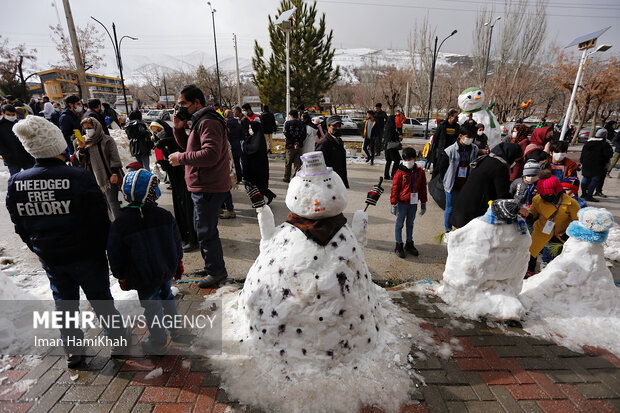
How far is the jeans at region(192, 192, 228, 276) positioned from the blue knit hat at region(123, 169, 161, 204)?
119 centimetres

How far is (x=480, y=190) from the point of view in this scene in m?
4.00

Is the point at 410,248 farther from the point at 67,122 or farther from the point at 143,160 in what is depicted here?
the point at 67,122

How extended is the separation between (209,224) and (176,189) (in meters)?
1.24

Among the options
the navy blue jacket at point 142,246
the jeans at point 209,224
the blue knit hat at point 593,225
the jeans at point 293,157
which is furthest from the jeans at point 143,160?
the blue knit hat at point 593,225

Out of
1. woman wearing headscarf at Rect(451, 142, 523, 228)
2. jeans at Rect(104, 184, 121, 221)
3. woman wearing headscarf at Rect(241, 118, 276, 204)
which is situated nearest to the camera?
woman wearing headscarf at Rect(451, 142, 523, 228)

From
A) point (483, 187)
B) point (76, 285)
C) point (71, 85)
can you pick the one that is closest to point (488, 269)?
point (483, 187)

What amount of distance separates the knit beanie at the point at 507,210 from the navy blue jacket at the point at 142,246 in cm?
293

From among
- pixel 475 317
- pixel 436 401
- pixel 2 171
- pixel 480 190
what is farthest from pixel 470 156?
pixel 2 171

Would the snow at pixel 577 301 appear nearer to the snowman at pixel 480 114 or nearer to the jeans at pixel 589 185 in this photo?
the snowman at pixel 480 114

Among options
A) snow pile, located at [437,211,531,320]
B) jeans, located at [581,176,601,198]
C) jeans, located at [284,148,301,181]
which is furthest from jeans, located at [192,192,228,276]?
jeans, located at [581,176,601,198]

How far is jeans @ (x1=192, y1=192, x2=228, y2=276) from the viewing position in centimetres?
354

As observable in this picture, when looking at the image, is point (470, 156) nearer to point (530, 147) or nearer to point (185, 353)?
point (530, 147)

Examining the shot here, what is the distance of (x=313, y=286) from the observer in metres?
2.27

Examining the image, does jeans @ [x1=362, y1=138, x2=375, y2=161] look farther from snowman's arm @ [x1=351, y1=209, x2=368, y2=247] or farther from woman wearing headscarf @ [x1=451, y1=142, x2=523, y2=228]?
snowman's arm @ [x1=351, y1=209, x2=368, y2=247]
